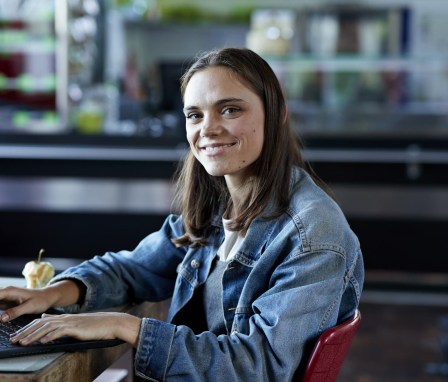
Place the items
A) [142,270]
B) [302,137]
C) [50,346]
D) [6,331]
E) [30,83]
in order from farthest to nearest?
1. [30,83]
2. [302,137]
3. [142,270]
4. [6,331]
5. [50,346]

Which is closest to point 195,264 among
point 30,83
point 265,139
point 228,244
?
point 228,244

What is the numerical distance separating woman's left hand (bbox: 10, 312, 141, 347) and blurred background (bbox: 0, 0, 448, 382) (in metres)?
2.69

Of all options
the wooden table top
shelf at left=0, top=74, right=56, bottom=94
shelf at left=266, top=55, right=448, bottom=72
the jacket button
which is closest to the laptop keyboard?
the wooden table top

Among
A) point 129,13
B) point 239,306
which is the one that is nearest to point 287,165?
point 239,306

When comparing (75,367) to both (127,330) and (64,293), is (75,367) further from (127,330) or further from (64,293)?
(64,293)

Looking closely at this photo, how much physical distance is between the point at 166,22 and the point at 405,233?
3101 mm

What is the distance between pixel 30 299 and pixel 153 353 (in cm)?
40

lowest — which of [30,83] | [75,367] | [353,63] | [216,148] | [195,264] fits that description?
[75,367]

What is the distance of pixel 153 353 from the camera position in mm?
1569

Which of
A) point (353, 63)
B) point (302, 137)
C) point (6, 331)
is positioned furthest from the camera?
point (353, 63)

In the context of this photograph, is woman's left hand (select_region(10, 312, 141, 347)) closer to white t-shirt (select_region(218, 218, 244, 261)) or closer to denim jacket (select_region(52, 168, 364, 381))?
denim jacket (select_region(52, 168, 364, 381))

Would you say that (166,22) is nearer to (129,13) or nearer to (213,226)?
(129,13)

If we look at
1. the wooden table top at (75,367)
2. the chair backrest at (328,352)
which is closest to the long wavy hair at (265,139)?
the chair backrest at (328,352)

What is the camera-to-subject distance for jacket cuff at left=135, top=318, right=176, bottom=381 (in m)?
1.57
